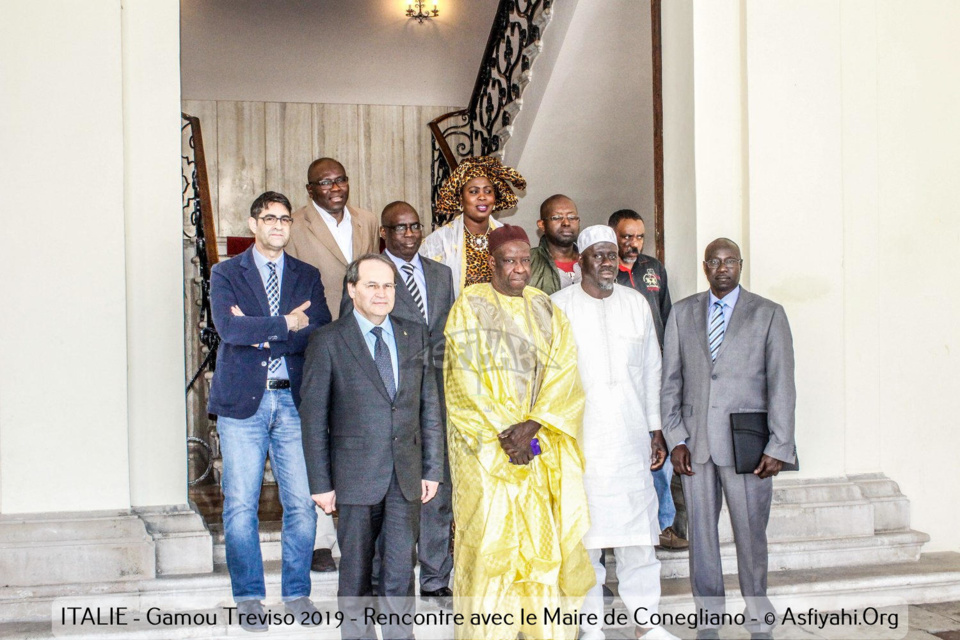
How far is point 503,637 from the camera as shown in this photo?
154 inches

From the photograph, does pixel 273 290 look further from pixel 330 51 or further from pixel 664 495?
pixel 330 51

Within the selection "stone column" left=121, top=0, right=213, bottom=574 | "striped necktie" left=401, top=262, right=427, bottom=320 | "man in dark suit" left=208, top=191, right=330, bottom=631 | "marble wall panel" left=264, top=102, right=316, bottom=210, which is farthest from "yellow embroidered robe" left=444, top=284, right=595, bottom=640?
"marble wall panel" left=264, top=102, right=316, bottom=210

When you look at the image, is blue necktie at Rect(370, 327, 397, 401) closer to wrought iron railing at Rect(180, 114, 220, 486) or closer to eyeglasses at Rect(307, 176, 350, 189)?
eyeglasses at Rect(307, 176, 350, 189)

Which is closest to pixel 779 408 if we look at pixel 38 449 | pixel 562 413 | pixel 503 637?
pixel 562 413

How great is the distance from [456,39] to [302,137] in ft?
6.49

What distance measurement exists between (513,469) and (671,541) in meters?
1.64

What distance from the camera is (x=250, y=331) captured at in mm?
4145

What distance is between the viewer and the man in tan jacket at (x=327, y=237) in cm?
501

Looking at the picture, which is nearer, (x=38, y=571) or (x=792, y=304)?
(x=38, y=571)

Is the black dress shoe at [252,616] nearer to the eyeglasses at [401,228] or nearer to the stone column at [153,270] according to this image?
the stone column at [153,270]

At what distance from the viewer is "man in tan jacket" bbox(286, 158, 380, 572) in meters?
5.01

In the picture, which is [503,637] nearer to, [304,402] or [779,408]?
[304,402]

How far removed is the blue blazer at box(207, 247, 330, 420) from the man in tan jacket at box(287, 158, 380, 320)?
1.87 ft

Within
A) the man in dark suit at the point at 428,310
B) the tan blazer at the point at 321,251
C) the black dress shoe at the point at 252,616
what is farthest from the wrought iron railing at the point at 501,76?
the black dress shoe at the point at 252,616
